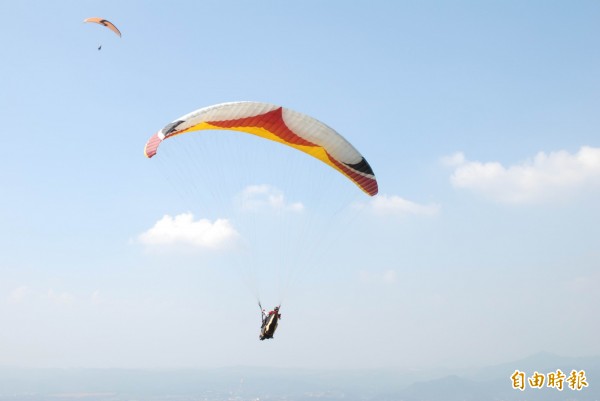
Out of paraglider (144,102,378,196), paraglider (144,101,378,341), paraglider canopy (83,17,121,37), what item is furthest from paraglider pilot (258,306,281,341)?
paraglider canopy (83,17,121,37)

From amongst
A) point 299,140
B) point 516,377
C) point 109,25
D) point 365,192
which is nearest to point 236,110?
point 299,140

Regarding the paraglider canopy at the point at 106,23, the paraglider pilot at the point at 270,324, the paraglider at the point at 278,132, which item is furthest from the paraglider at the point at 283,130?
the paraglider canopy at the point at 106,23

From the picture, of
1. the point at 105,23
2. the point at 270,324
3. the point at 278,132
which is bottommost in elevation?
the point at 270,324

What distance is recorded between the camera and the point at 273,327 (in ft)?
70.4

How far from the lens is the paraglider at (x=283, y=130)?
2016cm

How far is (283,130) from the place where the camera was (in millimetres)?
21844

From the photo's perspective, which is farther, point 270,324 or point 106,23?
point 106,23

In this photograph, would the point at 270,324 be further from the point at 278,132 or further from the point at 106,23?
the point at 106,23

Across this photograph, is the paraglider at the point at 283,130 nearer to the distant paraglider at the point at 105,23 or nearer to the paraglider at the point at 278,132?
the paraglider at the point at 278,132

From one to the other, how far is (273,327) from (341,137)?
764 centimetres

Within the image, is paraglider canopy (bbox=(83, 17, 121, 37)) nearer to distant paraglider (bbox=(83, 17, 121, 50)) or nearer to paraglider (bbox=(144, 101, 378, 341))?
distant paraglider (bbox=(83, 17, 121, 50))

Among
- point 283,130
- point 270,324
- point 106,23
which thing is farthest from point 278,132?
point 106,23

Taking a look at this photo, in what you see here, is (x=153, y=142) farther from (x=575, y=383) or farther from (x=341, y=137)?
(x=575, y=383)

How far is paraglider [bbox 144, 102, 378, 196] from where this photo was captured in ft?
66.1
